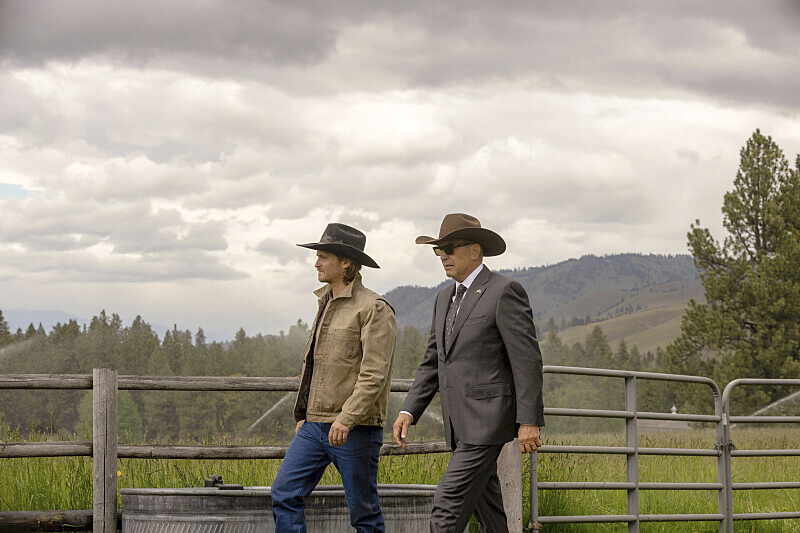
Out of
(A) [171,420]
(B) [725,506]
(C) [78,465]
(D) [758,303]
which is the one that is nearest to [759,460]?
(B) [725,506]

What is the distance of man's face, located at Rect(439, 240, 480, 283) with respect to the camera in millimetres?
5062

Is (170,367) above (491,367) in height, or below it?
below

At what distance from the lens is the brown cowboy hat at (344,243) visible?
5129 millimetres

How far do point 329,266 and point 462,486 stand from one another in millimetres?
Answer: 1423

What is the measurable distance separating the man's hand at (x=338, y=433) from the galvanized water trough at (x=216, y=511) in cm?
54

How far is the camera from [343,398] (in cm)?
494

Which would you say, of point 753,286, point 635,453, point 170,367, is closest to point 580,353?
point 170,367

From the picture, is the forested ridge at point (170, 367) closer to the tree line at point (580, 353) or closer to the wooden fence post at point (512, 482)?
the tree line at point (580, 353)

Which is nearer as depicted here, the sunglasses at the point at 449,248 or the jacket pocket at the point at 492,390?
the jacket pocket at the point at 492,390

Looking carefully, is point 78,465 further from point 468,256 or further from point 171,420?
point 171,420

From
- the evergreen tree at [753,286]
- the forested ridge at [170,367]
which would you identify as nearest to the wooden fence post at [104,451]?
the evergreen tree at [753,286]

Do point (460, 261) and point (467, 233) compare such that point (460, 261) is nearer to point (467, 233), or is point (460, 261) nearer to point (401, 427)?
point (467, 233)

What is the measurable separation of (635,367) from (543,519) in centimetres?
12460

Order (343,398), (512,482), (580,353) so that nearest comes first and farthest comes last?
1. (343,398)
2. (512,482)
3. (580,353)
